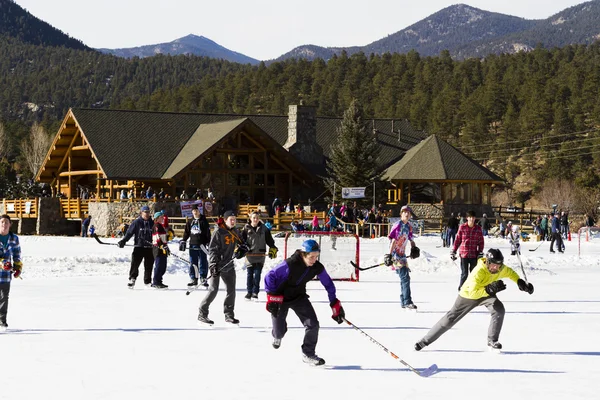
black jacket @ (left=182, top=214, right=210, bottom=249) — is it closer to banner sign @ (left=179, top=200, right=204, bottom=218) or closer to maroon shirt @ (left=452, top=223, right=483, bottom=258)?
maroon shirt @ (left=452, top=223, right=483, bottom=258)

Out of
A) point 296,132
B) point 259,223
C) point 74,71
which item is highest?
point 74,71

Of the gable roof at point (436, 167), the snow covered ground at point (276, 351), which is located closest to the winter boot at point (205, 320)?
the snow covered ground at point (276, 351)

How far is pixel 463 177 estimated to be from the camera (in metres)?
46.8

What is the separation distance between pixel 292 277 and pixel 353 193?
113ft

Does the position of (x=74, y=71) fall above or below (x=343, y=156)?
above

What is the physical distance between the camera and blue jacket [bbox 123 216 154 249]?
55.3ft

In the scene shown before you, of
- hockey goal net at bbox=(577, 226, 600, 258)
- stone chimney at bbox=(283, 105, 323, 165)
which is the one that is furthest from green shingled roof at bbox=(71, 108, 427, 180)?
hockey goal net at bbox=(577, 226, 600, 258)

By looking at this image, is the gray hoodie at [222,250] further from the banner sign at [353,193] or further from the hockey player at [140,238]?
the banner sign at [353,193]

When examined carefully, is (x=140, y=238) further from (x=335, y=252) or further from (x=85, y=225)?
(x=85, y=225)

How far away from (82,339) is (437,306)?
19.6 feet

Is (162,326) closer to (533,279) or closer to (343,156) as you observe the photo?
(533,279)

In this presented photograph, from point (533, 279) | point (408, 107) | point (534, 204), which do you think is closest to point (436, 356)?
point (533, 279)

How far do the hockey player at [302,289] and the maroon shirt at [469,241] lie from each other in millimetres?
6323

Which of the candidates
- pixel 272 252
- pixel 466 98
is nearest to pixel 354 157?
pixel 272 252
